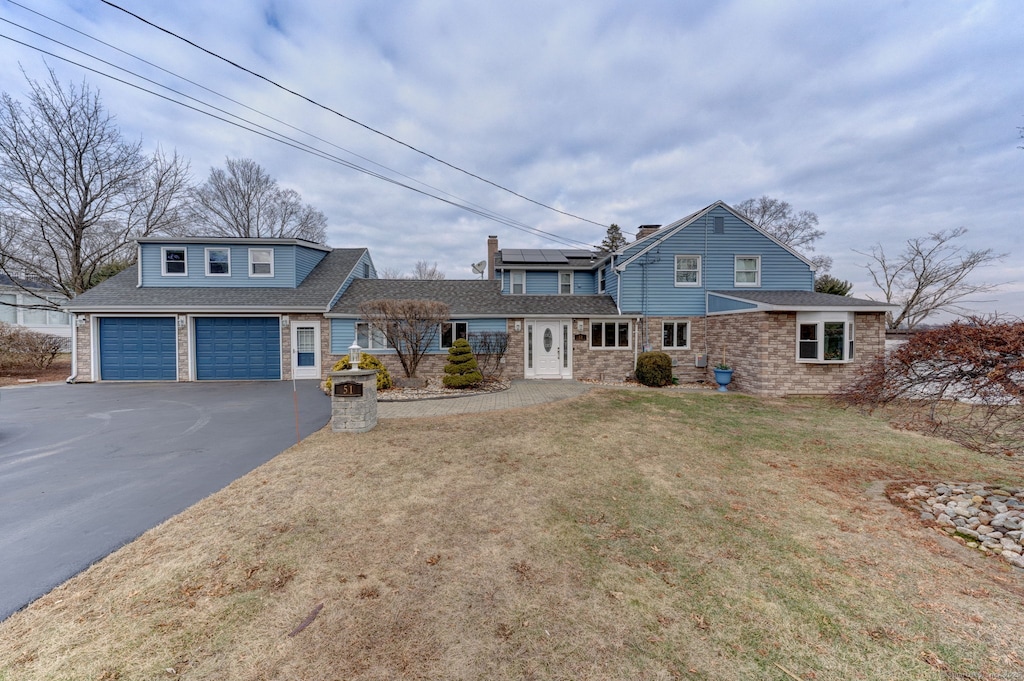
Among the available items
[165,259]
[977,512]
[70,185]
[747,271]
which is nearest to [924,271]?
[747,271]

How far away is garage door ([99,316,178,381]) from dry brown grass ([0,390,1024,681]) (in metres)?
12.9

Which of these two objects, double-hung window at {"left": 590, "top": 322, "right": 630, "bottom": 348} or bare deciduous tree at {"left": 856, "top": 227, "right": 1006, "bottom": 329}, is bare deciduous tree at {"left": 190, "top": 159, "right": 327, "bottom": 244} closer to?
double-hung window at {"left": 590, "top": 322, "right": 630, "bottom": 348}

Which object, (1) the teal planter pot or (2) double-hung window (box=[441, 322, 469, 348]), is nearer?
(1) the teal planter pot

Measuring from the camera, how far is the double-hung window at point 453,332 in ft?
Answer: 48.1

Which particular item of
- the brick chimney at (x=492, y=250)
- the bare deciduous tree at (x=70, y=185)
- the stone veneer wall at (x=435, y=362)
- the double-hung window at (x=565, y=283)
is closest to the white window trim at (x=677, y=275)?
Answer: the double-hung window at (x=565, y=283)

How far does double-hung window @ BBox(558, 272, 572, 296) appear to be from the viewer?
56.6 feet

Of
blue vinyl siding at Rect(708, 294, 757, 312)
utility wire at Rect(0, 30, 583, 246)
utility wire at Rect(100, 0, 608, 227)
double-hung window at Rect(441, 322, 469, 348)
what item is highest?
utility wire at Rect(100, 0, 608, 227)

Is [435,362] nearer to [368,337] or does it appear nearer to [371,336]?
[371,336]

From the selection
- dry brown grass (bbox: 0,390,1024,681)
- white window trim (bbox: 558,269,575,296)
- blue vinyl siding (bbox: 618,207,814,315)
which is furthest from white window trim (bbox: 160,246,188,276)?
blue vinyl siding (bbox: 618,207,814,315)

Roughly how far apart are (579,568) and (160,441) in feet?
25.0

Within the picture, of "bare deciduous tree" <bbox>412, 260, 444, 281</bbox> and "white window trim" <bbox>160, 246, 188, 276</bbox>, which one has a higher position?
"bare deciduous tree" <bbox>412, 260, 444, 281</bbox>

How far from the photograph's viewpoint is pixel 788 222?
29875mm

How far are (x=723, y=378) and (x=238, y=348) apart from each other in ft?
60.1

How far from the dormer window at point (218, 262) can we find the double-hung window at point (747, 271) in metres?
21.3
